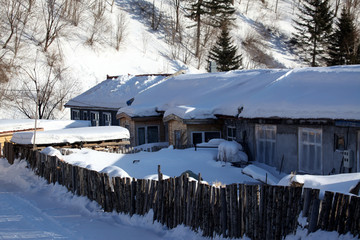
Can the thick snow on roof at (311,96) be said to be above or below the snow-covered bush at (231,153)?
above

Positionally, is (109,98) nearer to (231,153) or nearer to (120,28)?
(231,153)

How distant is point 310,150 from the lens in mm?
15688

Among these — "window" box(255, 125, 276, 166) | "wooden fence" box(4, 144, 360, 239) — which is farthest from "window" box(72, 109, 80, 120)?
"wooden fence" box(4, 144, 360, 239)

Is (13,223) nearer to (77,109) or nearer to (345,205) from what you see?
(345,205)

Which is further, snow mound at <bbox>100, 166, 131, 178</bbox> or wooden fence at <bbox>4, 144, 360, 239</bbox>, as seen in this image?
snow mound at <bbox>100, 166, 131, 178</bbox>

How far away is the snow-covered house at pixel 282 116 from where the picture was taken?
14484mm

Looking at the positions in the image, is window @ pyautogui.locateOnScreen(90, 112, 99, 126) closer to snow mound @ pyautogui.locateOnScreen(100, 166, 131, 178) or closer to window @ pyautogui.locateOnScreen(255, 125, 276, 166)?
window @ pyautogui.locateOnScreen(255, 125, 276, 166)

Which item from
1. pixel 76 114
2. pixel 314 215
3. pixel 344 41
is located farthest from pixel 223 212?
pixel 344 41

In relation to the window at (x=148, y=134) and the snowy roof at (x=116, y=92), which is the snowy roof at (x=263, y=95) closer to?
the window at (x=148, y=134)

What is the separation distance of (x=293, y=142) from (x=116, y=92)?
1901 cm

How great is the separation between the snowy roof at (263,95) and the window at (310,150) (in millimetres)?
918

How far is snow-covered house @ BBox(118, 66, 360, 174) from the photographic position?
14484 millimetres

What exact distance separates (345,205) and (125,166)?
1113 centimetres

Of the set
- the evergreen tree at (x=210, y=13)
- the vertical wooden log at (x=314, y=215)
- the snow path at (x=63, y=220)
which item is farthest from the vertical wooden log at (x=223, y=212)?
the evergreen tree at (x=210, y=13)
